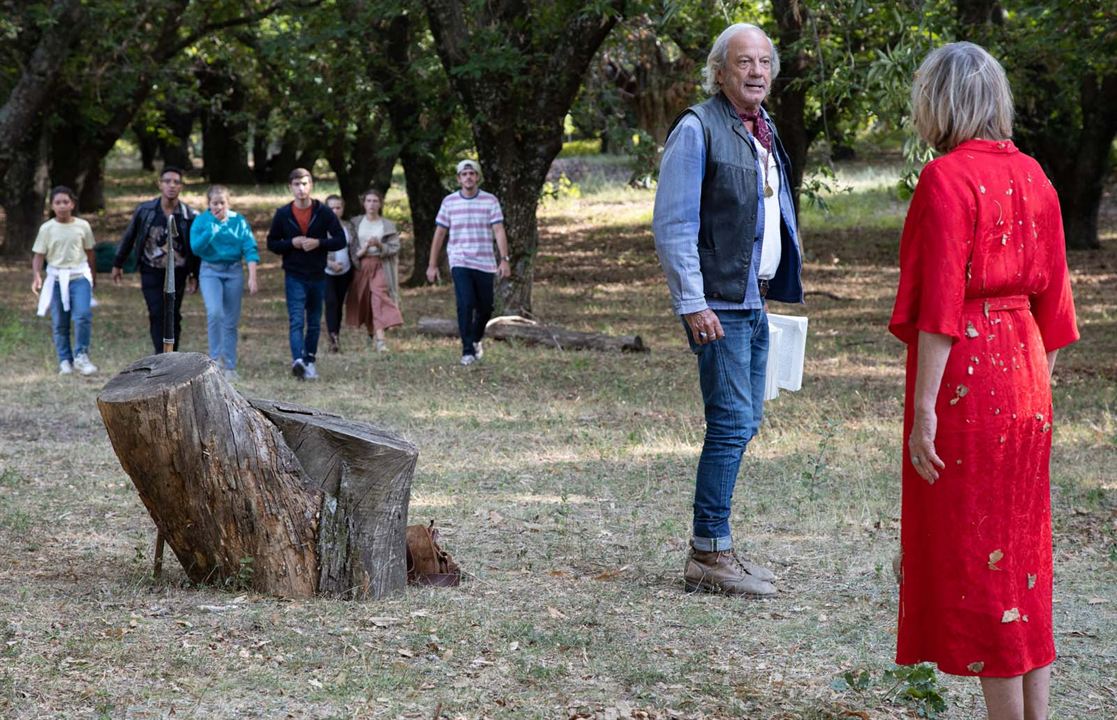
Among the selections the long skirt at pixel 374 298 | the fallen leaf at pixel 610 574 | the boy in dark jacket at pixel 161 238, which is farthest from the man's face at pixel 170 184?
the fallen leaf at pixel 610 574

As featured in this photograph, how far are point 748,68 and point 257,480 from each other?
96.9 inches

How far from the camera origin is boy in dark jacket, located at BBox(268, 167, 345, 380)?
12.4 metres

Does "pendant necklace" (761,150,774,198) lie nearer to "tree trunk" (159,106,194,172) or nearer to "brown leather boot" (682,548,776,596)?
"brown leather boot" (682,548,776,596)

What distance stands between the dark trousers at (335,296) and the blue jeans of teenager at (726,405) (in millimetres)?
9241

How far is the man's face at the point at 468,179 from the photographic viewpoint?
43.1 ft

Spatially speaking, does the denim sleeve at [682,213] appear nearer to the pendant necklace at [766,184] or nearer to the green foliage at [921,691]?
the pendant necklace at [766,184]

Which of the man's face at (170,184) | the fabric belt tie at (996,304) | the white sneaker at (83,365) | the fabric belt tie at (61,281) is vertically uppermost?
the man's face at (170,184)

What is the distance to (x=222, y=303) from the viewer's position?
12492 mm

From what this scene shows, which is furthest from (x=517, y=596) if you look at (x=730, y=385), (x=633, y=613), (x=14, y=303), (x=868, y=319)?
(x=14, y=303)

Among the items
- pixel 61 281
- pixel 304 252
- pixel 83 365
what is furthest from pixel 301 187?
pixel 83 365

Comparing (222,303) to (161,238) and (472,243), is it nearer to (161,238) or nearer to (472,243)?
(161,238)

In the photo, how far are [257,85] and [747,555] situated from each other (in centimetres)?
2546

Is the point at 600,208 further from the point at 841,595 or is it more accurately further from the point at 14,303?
the point at 841,595

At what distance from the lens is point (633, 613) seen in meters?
5.48
